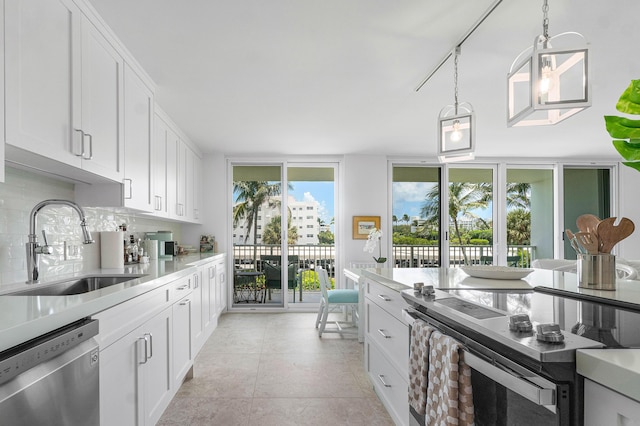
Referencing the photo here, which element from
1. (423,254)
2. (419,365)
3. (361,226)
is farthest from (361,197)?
(419,365)

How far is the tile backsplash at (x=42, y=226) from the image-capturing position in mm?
1895

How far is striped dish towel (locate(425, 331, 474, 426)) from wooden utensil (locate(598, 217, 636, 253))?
2.40ft

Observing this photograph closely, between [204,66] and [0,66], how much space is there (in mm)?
1502

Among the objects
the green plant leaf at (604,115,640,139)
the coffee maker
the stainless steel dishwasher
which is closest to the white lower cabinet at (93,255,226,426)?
the stainless steel dishwasher

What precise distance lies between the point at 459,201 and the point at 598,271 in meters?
4.72

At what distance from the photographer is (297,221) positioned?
5.96 m

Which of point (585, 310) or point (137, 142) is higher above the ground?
point (137, 142)

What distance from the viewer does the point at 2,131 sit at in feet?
4.40

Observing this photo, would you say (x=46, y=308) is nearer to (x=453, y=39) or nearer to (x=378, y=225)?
(x=453, y=39)

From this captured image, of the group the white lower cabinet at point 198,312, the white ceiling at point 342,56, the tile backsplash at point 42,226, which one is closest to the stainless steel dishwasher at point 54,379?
the tile backsplash at point 42,226

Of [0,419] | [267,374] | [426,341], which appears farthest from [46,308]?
[267,374]

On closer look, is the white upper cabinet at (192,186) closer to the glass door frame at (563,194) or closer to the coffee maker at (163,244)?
the coffee maker at (163,244)

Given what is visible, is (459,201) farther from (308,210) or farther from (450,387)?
(450,387)

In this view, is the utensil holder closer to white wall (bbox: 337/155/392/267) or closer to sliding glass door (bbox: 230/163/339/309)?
white wall (bbox: 337/155/392/267)
